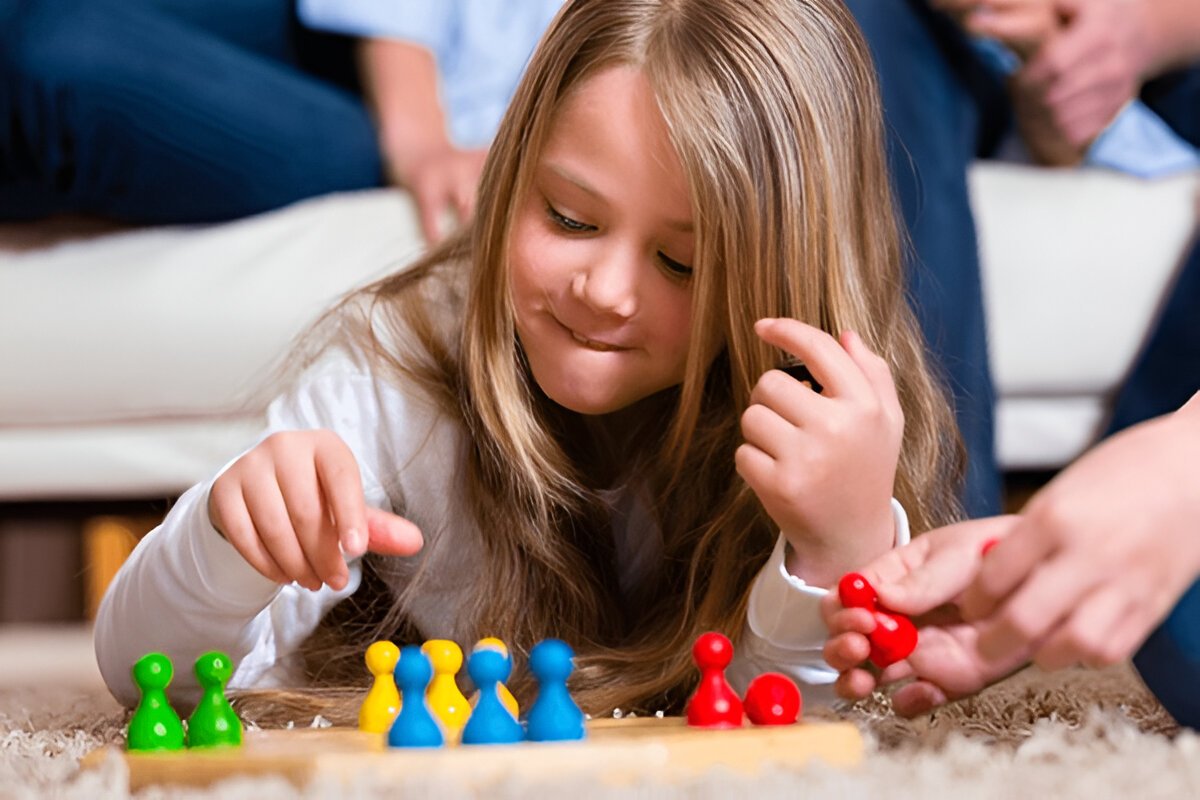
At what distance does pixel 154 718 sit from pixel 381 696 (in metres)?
0.11

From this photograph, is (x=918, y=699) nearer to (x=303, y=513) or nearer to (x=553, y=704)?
(x=553, y=704)

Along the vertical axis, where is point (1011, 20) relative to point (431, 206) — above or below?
above

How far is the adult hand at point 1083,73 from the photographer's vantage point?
1.27 meters

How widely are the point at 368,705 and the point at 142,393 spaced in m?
0.68

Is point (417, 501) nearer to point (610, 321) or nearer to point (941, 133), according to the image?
point (610, 321)

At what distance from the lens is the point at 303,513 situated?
0.68 meters

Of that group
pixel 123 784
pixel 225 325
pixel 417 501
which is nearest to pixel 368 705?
pixel 123 784

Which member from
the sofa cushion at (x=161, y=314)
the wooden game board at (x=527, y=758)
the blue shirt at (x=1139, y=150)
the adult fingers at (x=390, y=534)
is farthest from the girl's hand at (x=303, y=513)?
the blue shirt at (x=1139, y=150)

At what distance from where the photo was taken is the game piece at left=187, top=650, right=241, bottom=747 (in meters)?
0.61

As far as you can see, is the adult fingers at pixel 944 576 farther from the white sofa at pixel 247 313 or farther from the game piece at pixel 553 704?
the white sofa at pixel 247 313

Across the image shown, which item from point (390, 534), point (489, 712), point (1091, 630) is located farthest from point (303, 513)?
point (1091, 630)

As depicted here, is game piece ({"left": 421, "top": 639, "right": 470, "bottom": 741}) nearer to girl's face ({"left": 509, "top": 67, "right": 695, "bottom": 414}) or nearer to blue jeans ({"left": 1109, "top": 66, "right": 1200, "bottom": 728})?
girl's face ({"left": 509, "top": 67, "right": 695, "bottom": 414})

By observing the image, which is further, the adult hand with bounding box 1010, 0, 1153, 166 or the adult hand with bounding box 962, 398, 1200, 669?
the adult hand with bounding box 1010, 0, 1153, 166

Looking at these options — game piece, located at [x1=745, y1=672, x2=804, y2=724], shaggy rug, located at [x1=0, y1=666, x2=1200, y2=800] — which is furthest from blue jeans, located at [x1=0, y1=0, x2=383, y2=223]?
game piece, located at [x1=745, y1=672, x2=804, y2=724]
